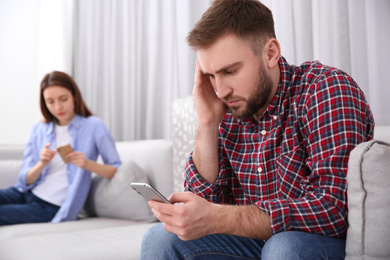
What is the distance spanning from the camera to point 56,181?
2537 mm

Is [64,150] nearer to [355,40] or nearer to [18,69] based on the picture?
[355,40]

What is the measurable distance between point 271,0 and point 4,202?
1.71m

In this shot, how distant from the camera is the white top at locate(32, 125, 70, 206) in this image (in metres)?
2.50

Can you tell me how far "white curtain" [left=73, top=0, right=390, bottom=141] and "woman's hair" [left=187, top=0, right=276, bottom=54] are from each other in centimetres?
67

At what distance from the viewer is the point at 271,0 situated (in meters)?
2.14

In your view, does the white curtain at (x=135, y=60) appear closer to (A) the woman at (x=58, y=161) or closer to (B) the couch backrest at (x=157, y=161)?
(B) the couch backrest at (x=157, y=161)

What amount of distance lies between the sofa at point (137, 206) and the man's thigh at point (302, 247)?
0.04 metres

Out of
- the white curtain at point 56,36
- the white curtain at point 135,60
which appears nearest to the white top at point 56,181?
the white curtain at point 135,60

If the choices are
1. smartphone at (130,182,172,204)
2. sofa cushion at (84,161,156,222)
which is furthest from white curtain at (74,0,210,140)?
smartphone at (130,182,172,204)

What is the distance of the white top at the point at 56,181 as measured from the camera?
8.20 ft

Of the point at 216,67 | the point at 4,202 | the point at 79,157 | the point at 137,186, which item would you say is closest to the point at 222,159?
the point at 216,67

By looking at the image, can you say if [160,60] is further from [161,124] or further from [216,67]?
[216,67]

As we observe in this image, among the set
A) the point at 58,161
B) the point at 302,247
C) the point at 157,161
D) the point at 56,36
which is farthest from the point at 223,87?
the point at 56,36

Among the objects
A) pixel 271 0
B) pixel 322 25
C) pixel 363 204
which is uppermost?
pixel 271 0
